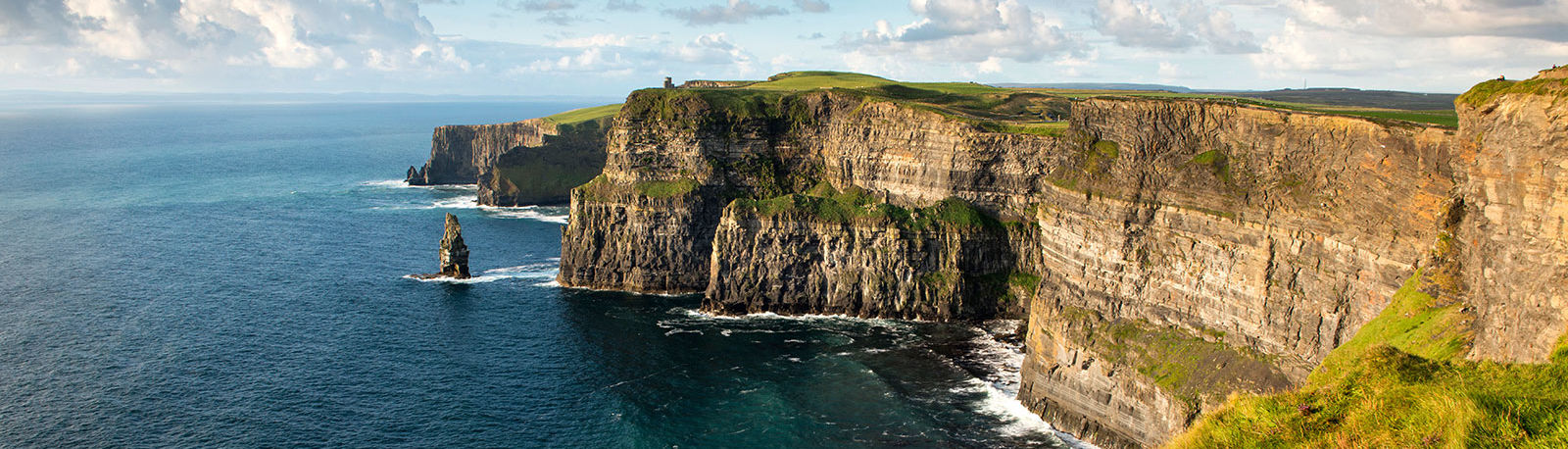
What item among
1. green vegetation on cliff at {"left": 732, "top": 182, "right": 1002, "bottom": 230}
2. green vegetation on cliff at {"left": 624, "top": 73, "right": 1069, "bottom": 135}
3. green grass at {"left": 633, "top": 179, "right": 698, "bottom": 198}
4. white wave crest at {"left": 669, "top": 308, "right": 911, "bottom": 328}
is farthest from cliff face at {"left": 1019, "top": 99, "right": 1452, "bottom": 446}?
green grass at {"left": 633, "top": 179, "right": 698, "bottom": 198}

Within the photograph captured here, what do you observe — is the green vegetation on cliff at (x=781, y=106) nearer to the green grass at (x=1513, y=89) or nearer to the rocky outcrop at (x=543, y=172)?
the green grass at (x=1513, y=89)

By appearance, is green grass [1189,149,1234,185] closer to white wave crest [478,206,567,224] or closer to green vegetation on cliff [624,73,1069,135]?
green vegetation on cliff [624,73,1069,135]

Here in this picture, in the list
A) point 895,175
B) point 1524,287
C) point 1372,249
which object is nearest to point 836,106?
point 895,175

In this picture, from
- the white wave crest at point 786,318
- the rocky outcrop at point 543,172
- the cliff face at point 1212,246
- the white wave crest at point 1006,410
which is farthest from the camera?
the rocky outcrop at point 543,172

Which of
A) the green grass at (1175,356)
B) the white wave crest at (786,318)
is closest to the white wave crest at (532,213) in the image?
the white wave crest at (786,318)

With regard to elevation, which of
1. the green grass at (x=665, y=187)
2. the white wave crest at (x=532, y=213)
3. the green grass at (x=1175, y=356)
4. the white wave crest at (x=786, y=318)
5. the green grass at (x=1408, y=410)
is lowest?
the white wave crest at (x=786, y=318)

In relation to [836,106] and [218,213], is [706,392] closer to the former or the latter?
[836,106]

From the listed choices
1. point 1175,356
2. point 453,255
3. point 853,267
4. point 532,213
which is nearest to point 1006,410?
point 1175,356
